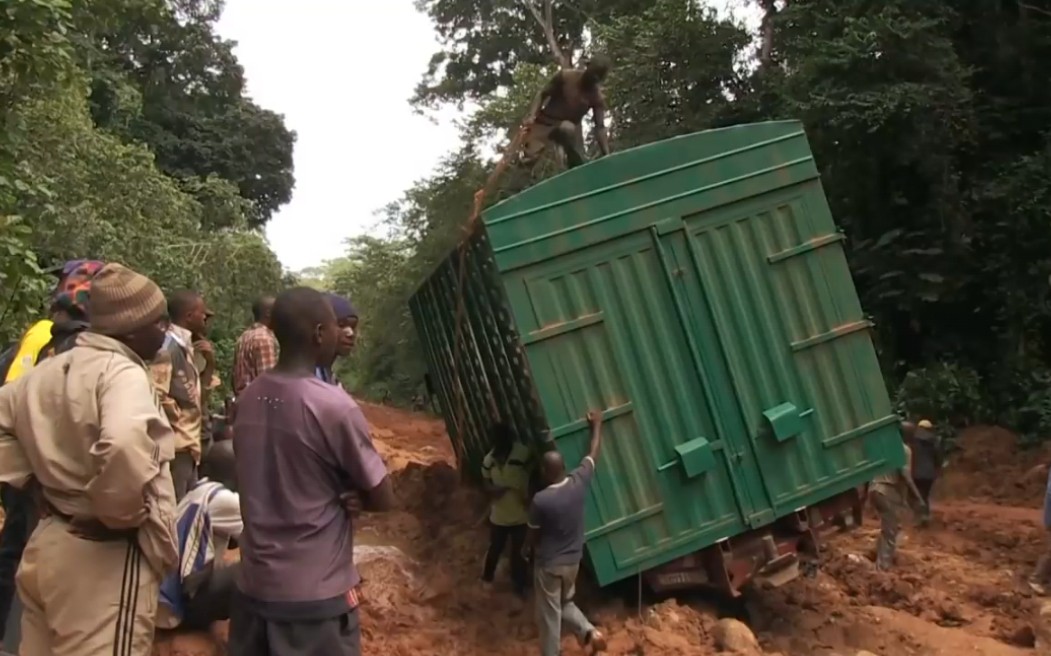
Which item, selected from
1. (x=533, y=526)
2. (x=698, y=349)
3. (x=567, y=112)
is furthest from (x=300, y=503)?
(x=567, y=112)

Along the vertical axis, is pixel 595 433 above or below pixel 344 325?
below

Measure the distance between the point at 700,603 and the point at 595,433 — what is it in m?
1.41

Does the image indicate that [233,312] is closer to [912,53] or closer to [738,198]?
[912,53]

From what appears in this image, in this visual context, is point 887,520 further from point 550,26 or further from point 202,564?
point 550,26

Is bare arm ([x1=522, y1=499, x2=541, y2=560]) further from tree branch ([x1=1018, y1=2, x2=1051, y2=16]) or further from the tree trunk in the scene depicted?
the tree trunk

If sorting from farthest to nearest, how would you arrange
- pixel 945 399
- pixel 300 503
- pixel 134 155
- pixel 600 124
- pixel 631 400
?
pixel 134 155 → pixel 945 399 → pixel 600 124 → pixel 631 400 → pixel 300 503

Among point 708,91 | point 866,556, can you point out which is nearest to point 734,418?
point 866,556

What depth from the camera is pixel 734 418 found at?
17.8 ft

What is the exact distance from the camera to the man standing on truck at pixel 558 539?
4.92 meters

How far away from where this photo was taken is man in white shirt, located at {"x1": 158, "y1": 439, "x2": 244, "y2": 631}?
3959mm

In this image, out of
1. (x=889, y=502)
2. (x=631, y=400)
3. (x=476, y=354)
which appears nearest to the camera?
(x=631, y=400)

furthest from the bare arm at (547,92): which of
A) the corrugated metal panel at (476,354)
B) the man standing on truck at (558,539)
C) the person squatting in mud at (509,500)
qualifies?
the man standing on truck at (558,539)

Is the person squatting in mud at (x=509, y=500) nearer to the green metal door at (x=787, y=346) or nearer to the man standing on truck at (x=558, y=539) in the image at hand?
the man standing on truck at (x=558, y=539)

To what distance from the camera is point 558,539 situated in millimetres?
4965
